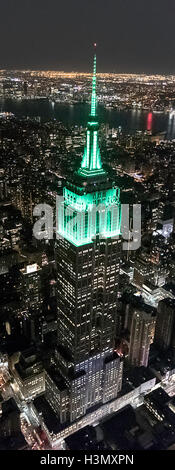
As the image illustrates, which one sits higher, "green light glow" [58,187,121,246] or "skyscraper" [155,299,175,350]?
"green light glow" [58,187,121,246]

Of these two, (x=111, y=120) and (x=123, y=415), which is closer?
(x=123, y=415)

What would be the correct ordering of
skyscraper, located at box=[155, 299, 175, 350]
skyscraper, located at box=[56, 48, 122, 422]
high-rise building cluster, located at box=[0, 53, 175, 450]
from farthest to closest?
skyscraper, located at box=[155, 299, 175, 350] → high-rise building cluster, located at box=[0, 53, 175, 450] → skyscraper, located at box=[56, 48, 122, 422]

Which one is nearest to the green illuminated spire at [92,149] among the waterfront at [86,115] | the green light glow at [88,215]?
the green light glow at [88,215]

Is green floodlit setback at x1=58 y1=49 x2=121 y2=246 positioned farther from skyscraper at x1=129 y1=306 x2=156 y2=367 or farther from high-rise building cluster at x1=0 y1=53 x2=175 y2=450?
skyscraper at x1=129 y1=306 x2=156 y2=367

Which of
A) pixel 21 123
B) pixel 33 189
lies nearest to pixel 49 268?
pixel 33 189

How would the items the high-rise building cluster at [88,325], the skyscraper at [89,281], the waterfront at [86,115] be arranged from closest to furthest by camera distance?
the skyscraper at [89,281] → the high-rise building cluster at [88,325] → the waterfront at [86,115]

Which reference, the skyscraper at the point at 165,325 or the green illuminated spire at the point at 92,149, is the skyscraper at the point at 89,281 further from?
the skyscraper at the point at 165,325

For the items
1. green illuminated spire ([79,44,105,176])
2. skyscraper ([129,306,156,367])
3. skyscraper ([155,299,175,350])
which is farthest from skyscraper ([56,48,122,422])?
skyscraper ([155,299,175,350])

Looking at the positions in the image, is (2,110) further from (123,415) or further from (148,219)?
(123,415)
